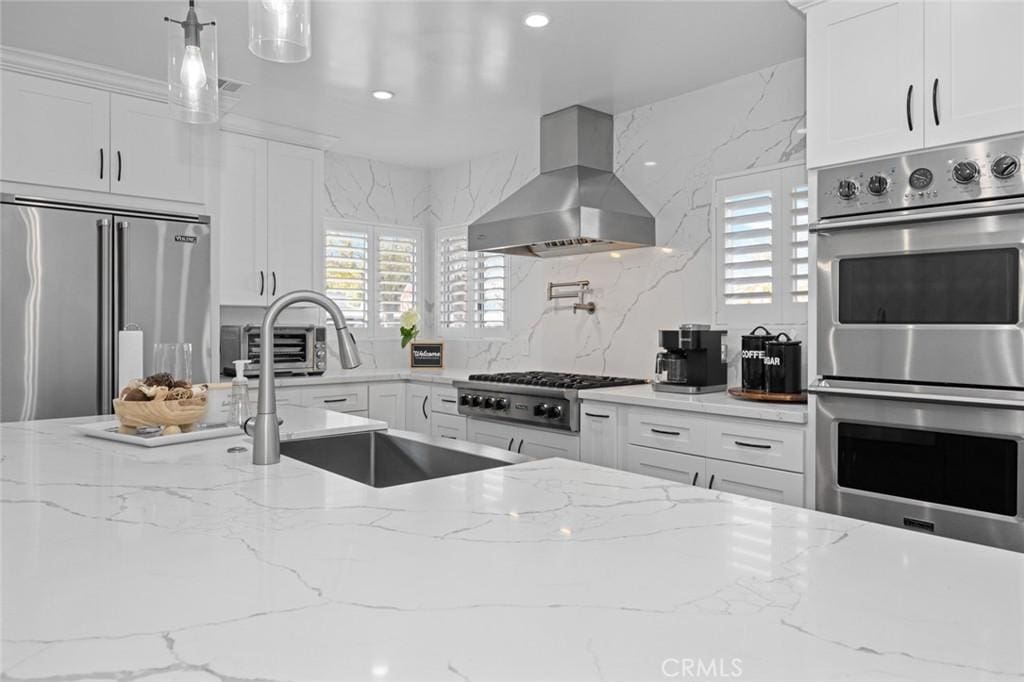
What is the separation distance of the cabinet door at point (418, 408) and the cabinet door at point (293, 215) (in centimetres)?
99

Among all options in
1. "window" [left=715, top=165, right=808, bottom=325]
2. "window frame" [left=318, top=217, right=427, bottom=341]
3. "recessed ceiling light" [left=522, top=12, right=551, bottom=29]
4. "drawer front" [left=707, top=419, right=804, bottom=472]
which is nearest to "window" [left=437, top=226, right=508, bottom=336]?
"window frame" [left=318, top=217, right=427, bottom=341]

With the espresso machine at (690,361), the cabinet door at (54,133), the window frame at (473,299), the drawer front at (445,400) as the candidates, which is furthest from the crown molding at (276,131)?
the espresso machine at (690,361)

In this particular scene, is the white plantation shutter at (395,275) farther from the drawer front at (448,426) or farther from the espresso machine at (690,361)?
the espresso machine at (690,361)

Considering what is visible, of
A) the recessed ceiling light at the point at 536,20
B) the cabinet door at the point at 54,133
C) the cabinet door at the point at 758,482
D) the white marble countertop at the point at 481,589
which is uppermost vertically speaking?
the recessed ceiling light at the point at 536,20

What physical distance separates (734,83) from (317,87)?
2.21 metres

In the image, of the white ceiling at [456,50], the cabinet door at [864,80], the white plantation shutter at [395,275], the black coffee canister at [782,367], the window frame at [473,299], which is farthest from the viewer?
the white plantation shutter at [395,275]

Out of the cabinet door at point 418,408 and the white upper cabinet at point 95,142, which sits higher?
the white upper cabinet at point 95,142

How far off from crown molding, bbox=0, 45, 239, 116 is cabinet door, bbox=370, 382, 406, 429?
1994 millimetres

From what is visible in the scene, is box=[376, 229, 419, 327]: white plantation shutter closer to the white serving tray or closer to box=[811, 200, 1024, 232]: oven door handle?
the white serving tray

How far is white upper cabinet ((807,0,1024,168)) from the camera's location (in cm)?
206

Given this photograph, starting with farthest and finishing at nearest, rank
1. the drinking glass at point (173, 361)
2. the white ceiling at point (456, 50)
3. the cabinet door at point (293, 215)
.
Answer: the cabinet door at point (293, 215), the white ceiling at point (456, 50), the drinking glass at point (173, 361)

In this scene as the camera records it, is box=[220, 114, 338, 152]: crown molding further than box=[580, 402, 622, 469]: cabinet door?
Yes

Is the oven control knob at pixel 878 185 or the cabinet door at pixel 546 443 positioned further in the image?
the cabinet door at pixel 546 443

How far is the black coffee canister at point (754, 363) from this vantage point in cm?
291
